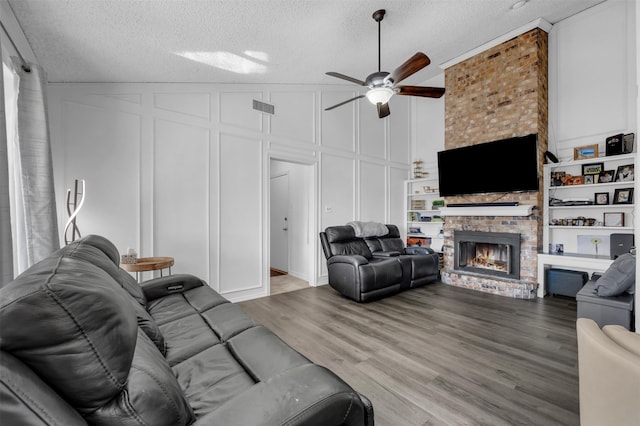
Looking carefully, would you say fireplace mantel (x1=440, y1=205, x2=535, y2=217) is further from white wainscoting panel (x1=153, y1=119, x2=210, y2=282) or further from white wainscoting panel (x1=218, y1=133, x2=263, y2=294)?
white wainscoting panel (x1=153, y1=119, x2=210, y2=282)

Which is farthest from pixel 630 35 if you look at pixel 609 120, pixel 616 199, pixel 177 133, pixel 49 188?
pixel 49 188

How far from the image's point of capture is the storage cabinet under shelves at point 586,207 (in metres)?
3.70

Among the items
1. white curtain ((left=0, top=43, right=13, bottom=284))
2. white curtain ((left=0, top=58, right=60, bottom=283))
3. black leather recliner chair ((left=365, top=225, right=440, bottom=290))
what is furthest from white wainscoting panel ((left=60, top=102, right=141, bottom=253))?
black leather recliner chair ((left=365, top=225, right=440, bottom=290))

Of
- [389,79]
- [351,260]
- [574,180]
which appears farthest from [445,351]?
[574,180]

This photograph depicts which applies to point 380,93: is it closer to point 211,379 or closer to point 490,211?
point 490,211

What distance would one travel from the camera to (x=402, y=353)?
8.05 feet

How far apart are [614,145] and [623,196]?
0.65 m

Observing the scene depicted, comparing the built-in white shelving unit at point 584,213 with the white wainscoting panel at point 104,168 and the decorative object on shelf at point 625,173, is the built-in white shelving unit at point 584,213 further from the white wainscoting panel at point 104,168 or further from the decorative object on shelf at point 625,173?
the white wainscoting panel at point 104,168

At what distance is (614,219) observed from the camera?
379 cm

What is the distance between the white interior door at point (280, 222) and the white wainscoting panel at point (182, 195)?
6.87 ft

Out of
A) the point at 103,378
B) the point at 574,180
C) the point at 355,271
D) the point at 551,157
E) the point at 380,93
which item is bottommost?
the point at 355,271

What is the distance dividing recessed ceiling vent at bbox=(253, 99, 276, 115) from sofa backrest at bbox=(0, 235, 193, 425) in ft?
12.5

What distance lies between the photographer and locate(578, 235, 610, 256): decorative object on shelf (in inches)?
153

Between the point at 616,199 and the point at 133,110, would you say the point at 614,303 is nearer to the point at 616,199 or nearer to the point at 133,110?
the point at 616,199
